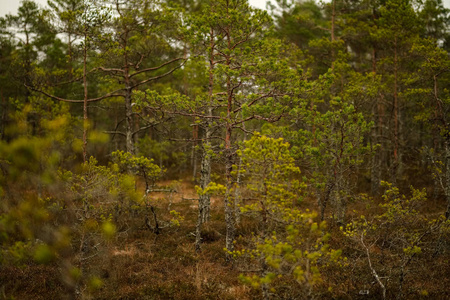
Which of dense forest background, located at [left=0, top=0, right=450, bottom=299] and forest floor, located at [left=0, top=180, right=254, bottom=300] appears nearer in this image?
dense forest background, located at [left=0, top=0, right=450, bottom=299]

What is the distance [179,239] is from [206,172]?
3.14 meters

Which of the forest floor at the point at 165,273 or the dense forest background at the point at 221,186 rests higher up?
→ the dense forest background at the point at 221,186

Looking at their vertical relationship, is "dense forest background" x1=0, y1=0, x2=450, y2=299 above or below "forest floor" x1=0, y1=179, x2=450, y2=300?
above

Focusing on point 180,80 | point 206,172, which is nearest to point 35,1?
point 180,80

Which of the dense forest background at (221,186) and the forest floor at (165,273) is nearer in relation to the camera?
the dense forest background at (221,186)

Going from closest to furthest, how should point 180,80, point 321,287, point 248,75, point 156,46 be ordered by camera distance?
1. point 321,287
2. point 248,75
3. point 156,46
4. point 180,80

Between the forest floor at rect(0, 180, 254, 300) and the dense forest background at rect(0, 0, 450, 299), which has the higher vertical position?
the dense forest background at rect(0, 0, 450, 299)

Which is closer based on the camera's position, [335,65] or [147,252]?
[147,252]

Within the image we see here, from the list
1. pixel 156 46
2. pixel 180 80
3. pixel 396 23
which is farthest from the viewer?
pixel 180 80

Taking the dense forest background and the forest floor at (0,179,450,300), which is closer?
the dense forest background

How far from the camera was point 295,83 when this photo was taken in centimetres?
876

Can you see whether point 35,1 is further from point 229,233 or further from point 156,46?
point 229,233

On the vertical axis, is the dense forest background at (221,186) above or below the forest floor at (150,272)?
above

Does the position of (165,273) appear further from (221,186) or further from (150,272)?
(221,186)
